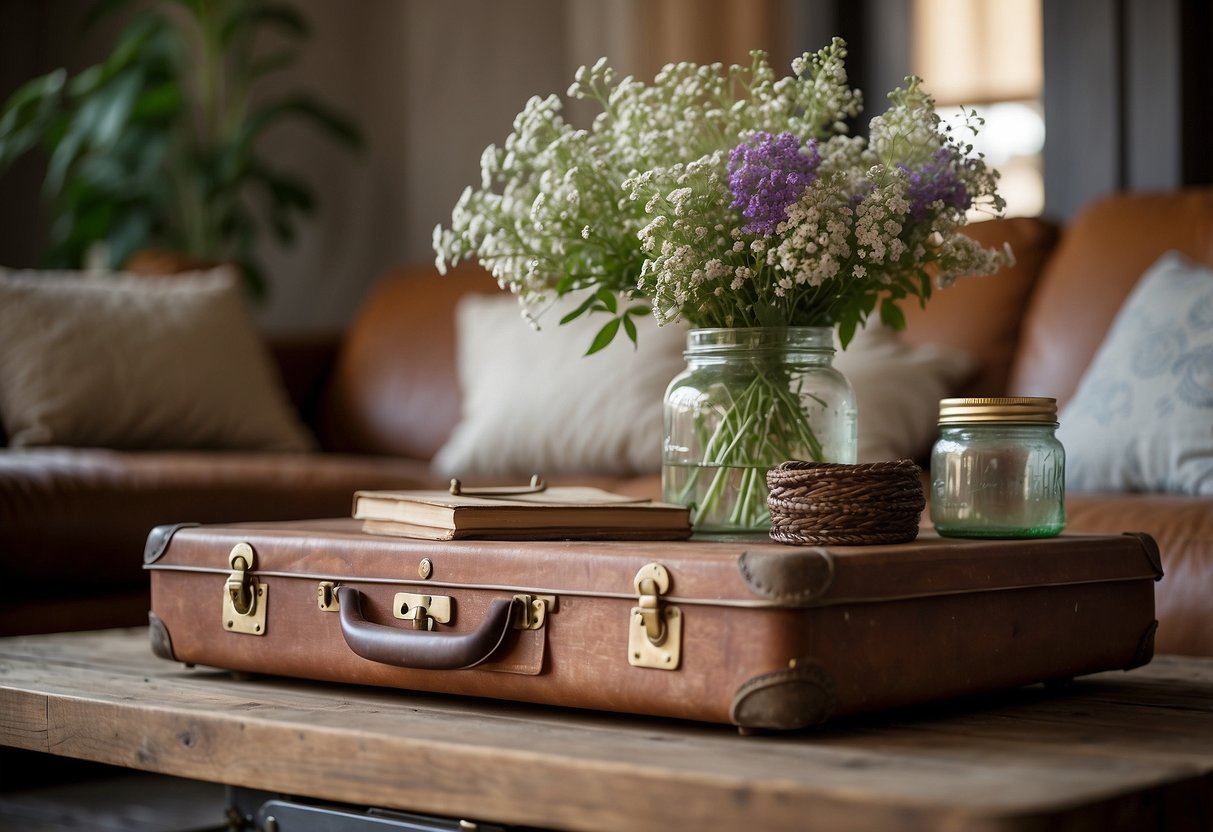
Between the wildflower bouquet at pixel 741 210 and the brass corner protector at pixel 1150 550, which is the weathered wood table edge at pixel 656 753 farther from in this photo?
the wildflower bouquet at pixel 741 210

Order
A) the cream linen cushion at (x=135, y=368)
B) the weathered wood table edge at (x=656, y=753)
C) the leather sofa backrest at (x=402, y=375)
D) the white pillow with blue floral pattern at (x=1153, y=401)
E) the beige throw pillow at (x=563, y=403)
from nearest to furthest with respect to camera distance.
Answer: the weathered wood table edge at (x=656, y=753), the white pillow with blue floral pattern at (x=1153, y=401), the beige throw pillow at (x=563, y=403), the cream linen cushion at (x=135, y=368), the leather sofa backrest at (x=402, y=375)

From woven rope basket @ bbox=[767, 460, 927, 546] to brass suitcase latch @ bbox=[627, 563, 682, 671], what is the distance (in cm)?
13

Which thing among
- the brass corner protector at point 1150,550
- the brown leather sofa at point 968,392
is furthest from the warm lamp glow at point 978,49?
the brass corner protector at point 1150,550

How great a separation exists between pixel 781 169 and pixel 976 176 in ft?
0.71

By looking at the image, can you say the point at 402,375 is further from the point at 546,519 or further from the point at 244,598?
the point at 546,519

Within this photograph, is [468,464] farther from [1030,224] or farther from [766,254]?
[766,254]

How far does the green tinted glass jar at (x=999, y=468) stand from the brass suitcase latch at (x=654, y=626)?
270 mm

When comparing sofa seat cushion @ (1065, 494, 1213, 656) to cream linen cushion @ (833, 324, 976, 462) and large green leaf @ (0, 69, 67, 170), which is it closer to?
cream linen cushion @ (833, 324, 976, 462)

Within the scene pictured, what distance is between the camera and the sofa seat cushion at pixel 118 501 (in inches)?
88.5

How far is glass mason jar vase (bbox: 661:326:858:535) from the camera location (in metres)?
1.29

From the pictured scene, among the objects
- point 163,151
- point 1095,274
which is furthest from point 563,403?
Answer: point 163,151

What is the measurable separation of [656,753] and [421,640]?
0.29 metres

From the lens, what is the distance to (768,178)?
1.21 m

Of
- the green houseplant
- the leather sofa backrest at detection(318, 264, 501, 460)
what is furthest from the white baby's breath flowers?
the green houseplant
